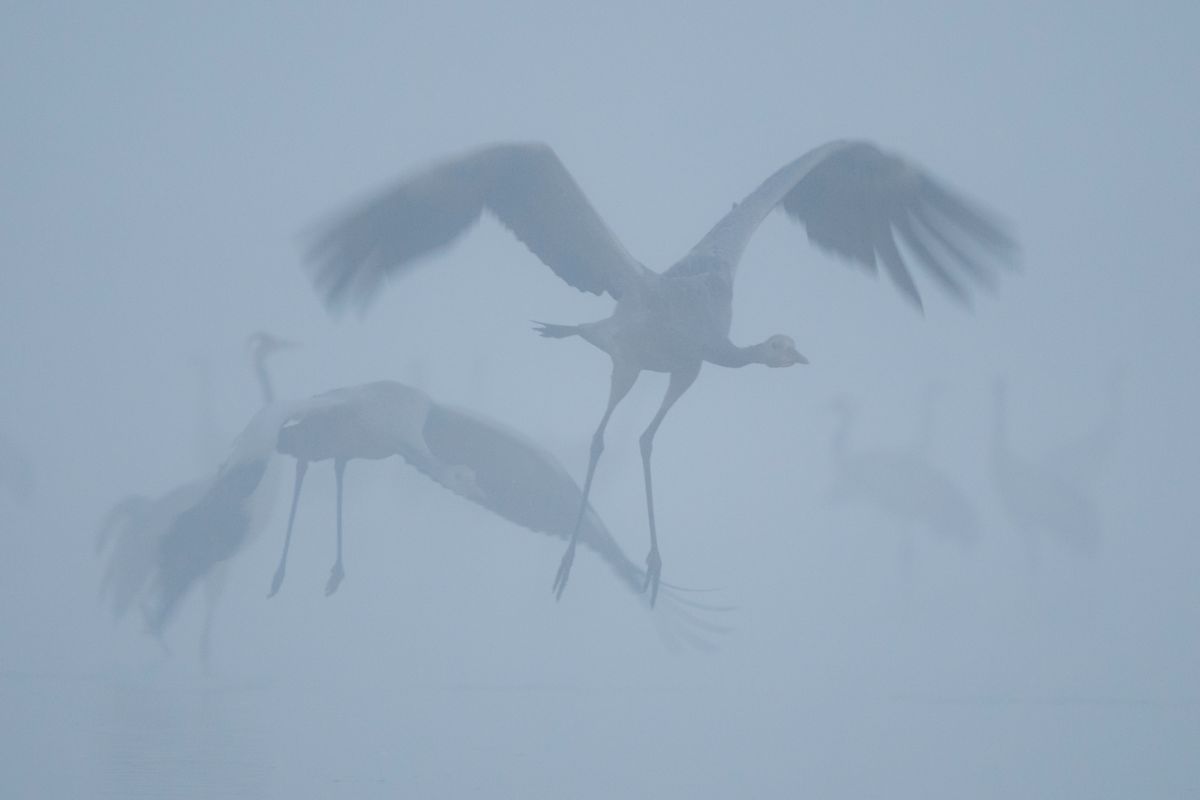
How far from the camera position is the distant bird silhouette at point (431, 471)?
597 cm

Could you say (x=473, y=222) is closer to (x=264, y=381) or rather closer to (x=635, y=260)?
(x=635, y=260)

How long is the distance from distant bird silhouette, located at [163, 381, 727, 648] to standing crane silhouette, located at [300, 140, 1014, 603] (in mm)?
747

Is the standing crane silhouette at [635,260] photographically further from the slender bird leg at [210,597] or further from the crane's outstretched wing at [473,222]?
the slender bird leg at [210,597]

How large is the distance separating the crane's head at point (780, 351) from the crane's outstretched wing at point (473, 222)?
20.2 inches

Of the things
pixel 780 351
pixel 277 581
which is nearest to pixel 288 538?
pixel 277 581

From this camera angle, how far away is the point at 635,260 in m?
5.01

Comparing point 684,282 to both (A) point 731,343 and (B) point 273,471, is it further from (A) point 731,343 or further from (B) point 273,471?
(B) point 273,471

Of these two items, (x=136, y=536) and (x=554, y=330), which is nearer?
(x=554, y=330)

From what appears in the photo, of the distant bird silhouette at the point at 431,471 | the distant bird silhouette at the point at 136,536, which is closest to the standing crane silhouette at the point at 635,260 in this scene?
the distant bird silhouette at the point at 431,471

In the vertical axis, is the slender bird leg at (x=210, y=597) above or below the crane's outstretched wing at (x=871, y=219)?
below

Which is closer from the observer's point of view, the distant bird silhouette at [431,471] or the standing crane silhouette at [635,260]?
the standing crane silhouette at [635,260]

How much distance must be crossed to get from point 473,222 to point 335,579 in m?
1.70

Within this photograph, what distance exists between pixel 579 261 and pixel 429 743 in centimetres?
149

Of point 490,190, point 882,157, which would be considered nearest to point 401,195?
point 490,190
